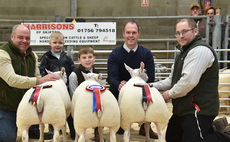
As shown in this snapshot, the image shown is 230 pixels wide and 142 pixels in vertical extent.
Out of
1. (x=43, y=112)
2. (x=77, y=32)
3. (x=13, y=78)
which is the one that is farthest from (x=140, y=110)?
(x=77, y=32)

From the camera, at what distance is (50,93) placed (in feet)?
8.07

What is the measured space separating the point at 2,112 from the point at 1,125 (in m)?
0.20

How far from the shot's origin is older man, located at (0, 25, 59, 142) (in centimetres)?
295

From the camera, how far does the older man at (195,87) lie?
8.56 feet

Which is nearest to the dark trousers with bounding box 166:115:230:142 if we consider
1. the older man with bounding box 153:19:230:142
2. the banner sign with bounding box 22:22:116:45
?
the older man with bounding box 153:19:230:142

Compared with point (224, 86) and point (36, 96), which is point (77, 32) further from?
point (224, 86)

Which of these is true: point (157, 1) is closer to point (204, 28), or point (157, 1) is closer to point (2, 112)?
point (204, 28)

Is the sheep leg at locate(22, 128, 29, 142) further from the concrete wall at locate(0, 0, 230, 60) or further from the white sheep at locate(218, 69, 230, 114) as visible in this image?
the concrete wall at locate(0, 0, 230, 60)

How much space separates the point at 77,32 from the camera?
15.5 ft

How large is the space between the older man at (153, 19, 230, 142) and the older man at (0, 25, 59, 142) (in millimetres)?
1560

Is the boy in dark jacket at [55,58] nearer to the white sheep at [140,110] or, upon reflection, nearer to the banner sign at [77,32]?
the banner sign at [77,32]

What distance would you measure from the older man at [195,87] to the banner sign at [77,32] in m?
2.15

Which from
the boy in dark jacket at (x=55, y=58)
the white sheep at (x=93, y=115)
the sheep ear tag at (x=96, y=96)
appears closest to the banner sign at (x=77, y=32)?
the boy in dark jacket at (x=55, y=58)

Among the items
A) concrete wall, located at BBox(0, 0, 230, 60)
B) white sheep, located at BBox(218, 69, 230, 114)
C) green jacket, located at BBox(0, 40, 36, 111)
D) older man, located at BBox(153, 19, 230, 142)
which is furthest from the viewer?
concrete wall, located at BBox(0, 0, 230, 60)
